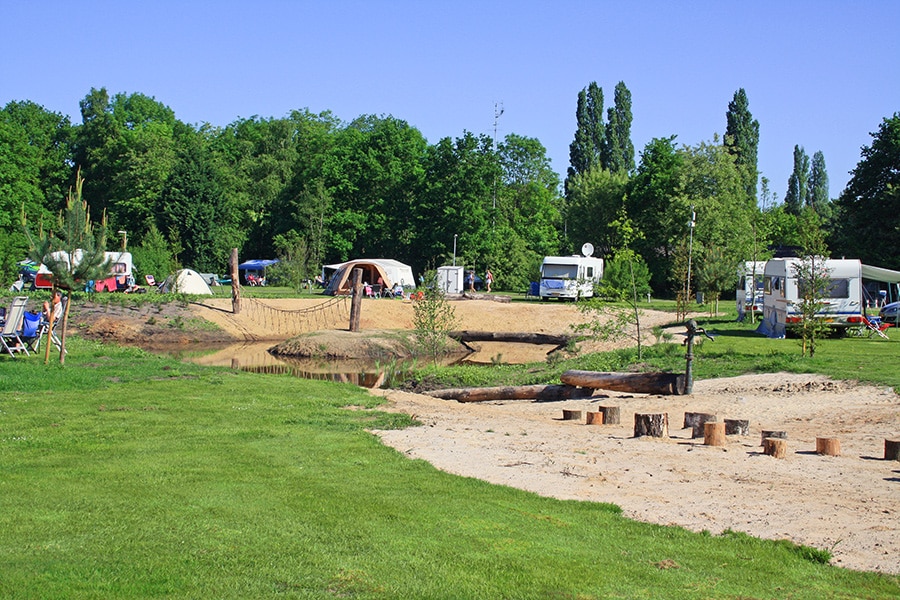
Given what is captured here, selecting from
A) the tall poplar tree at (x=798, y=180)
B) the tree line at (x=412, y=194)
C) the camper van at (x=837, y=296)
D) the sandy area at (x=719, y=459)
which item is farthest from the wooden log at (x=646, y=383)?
the tall poplar tree at (x=798, y=180)

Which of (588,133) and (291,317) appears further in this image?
(588,133)

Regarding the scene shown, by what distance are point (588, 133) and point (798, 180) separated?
113 ft

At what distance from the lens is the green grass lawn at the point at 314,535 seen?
17.8 feet

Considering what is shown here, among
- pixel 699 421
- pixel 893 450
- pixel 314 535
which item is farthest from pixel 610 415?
pixel 314 535

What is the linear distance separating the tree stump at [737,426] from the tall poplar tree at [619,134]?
220 feet

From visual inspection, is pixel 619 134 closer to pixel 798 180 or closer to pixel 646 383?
pixel 798 180

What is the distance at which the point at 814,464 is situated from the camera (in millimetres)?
9969

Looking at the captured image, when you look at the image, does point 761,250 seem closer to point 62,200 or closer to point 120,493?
point 120,493

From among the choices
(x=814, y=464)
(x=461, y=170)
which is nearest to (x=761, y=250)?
(x=461, y=170)

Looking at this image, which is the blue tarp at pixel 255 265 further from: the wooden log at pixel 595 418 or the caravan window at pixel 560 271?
the wooden log at pixel 595 418

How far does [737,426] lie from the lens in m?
12.1

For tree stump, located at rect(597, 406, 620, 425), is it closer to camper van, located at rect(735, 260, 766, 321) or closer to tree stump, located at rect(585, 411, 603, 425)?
tree stump, located at rect(585, 411, 603, 425)

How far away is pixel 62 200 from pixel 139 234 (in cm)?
963

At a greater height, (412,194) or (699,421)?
(412,194)
